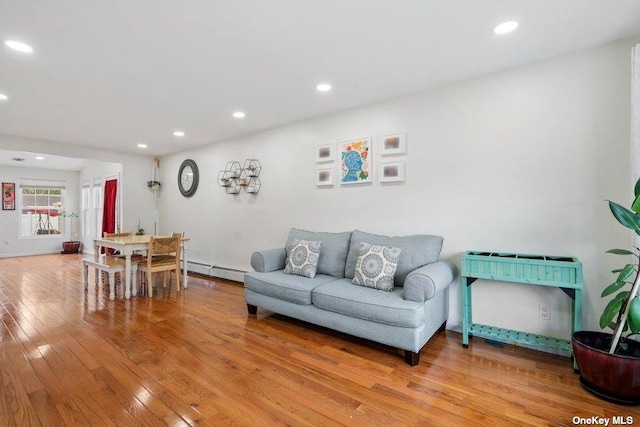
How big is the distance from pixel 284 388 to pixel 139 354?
1289 millimetres

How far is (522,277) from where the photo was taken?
2.32m

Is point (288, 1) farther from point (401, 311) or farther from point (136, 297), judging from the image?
point (136, 297)

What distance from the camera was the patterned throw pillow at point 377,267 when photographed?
2.70 meters

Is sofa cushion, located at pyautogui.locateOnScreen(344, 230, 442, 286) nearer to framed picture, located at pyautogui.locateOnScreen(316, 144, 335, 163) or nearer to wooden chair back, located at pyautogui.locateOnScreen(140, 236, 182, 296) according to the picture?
framed picture, located at pyautogui.locateOnScreen(316, 144, 335, 163)

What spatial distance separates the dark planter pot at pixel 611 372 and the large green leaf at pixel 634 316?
20 centimetres

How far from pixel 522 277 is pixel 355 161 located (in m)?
2.00

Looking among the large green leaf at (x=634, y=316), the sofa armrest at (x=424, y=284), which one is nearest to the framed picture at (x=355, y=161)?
the sofa armrest at (x=424, y=284)

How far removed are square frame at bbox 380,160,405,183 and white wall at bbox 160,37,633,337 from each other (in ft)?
0.32

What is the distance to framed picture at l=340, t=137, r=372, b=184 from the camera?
11.3 feet

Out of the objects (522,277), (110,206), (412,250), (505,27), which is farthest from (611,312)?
(110,206)

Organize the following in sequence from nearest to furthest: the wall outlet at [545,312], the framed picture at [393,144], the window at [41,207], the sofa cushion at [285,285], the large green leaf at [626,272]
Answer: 1. the large green leaf at [626,272]
2. the wall outlet at [545,312]
3. the sofa cushion at [285,285]
4. the framed picture at [393,144]
5. the window at [41,207]

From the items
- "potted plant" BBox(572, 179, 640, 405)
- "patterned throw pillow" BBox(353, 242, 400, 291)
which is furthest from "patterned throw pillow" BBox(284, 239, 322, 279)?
"potted plant" BBox(572, 179, 640, 405)

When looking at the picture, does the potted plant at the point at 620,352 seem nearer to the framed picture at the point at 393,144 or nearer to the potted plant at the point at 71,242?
the framed picture at the point at 393,144

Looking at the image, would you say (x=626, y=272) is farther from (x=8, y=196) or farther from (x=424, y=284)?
(x=8, y=196)
